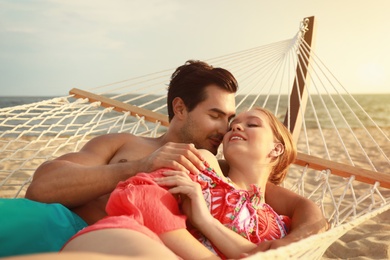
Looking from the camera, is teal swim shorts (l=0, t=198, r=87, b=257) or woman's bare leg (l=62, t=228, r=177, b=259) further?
teal swim shorts (l=0, t=198, r=87, b=257)

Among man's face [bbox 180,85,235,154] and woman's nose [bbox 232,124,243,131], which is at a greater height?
woman's nose [bbox 232,124,243,131]

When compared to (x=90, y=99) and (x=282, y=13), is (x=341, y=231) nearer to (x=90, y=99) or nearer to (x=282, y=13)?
(x=90, y=99)

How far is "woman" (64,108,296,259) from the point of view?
3.78 ft

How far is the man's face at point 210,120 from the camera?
1.87m

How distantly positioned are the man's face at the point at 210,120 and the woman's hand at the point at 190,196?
1.91 ft

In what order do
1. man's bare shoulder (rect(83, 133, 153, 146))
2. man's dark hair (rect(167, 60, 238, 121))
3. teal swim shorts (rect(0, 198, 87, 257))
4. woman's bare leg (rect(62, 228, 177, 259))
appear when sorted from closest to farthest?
woman's bare leg (rect(62, 228, 177, 259)) < teal swim shorts (rect(0, 198, 87, 257)) < man's bare shoulder (rect(83, 133, 153, 146)) < man's dark hair (rect(167, 60, 238, 121))

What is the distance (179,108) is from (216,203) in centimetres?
68

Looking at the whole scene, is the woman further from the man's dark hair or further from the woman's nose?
the man's dark hair

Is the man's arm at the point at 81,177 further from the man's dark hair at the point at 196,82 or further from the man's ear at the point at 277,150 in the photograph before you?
the man's dark hair at the point at 196,82

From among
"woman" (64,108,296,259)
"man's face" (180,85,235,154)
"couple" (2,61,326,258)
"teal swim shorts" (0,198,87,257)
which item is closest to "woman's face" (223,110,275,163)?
"woman" (64,108,296,259)

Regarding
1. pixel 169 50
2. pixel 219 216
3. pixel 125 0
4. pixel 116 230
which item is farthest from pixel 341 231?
pixel 125 0

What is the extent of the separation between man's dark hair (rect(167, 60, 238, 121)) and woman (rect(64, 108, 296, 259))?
1.07ft

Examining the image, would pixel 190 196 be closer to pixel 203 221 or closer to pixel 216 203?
pixel 203 221

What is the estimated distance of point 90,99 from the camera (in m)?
2.95
